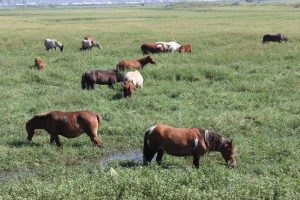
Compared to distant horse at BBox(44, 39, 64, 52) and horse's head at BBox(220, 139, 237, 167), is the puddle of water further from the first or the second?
distant horse at BBox(44, 39, 64, 52)

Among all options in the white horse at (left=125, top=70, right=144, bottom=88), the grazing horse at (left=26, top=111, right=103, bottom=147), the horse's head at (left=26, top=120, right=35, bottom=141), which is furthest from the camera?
the white horse at (left=125, top=70, right=144, bottom=88)

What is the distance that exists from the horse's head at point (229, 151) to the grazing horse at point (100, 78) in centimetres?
890

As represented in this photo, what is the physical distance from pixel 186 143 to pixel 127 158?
1.89 metres

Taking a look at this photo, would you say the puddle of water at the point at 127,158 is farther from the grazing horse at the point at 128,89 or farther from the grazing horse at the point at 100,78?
the grazing horse at the point at 100,78

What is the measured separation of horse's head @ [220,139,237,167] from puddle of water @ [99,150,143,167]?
1.91 metres

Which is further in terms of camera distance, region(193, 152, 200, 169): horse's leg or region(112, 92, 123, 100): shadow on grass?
region(112, 92, 123, 100): shadow on grass

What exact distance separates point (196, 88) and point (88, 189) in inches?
413

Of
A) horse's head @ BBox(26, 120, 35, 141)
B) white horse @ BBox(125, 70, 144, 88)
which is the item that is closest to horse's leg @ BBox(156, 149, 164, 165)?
horse's head @ BBox(26, 120, 35, 141)

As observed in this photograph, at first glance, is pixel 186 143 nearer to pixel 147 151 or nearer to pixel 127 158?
pixel 147 151

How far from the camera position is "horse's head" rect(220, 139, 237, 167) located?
10.3 meters

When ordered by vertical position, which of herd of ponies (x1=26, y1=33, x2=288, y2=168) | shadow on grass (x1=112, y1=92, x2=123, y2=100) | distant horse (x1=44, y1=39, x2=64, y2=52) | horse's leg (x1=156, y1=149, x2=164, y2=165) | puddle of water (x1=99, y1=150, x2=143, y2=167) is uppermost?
herd of ponies (x1=26, y1=33, x2=288, y2=168)

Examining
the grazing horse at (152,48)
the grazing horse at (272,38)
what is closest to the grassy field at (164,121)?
the grazing horse at (152,48)

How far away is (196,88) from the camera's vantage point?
18.1m

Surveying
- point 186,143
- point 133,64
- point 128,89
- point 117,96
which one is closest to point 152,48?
point 133,64
